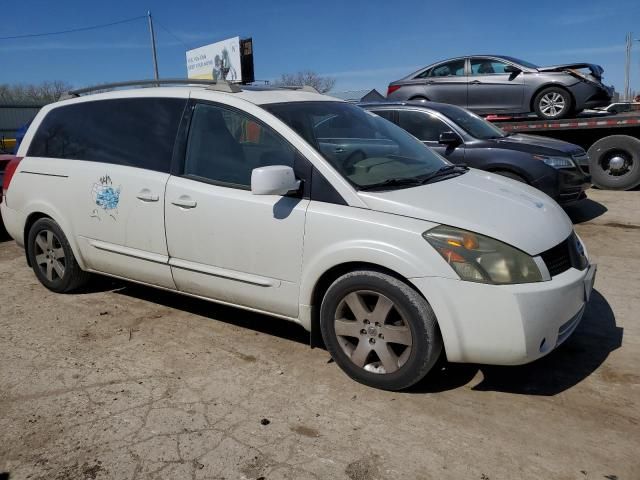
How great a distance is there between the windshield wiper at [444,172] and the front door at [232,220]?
0.85m

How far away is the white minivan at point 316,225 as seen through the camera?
9.78ft

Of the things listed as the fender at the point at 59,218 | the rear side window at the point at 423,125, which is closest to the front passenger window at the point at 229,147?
the fender at the point at 59,218

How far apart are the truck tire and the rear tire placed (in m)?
A: 8.47

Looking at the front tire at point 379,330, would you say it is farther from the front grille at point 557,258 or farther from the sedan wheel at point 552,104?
the sedan wheel at point 552,104

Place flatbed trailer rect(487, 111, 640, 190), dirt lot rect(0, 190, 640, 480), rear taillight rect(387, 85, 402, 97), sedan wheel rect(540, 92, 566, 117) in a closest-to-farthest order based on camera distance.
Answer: dirt lot rect(0, 190, 640, 480) → flatbed trailer rect(487, 111, 640, 190) → sedan wheel rect(540, 92, 566, 117) → rear taillight rect(387, 85, 402, 97)

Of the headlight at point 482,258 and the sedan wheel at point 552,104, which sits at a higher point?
the sedan wheel at point 552,104

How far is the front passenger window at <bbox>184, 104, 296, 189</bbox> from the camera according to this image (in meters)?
3.62

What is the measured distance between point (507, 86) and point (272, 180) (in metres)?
8.75

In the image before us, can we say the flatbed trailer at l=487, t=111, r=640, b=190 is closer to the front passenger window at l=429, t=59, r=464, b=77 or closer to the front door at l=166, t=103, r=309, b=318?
the front passenger window at l=429, t=59, r=464, b=77

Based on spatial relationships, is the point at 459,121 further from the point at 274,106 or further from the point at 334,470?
the point at 334,470

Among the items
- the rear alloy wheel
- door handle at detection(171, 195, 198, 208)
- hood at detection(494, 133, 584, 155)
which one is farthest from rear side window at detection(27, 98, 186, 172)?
the rear alloy wheel

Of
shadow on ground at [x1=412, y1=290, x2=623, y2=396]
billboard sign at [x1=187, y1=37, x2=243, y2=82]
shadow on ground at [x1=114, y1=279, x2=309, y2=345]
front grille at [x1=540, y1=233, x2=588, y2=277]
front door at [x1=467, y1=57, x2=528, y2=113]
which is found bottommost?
shadow on ground at [x1=412, y1=290, x2=623, y2=396]

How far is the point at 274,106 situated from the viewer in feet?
12.3

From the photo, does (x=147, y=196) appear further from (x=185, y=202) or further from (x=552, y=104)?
(x=552, y=104)
